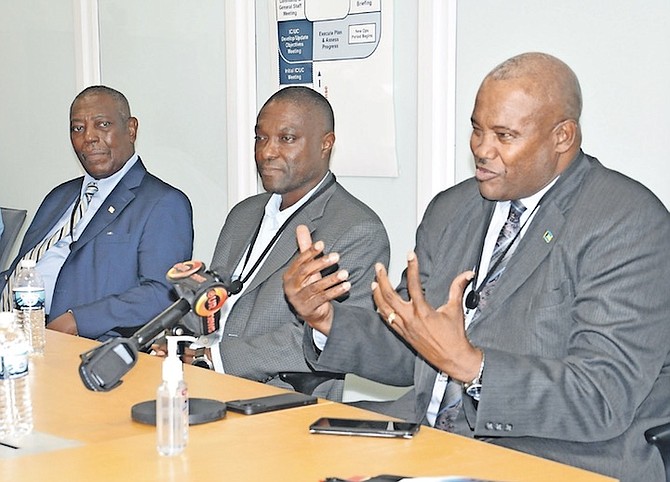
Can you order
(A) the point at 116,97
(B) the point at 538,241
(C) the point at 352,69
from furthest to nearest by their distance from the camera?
1. (A) the point at 116,97
2. (C) the point at 352,69
3. (B) the point at 538,241

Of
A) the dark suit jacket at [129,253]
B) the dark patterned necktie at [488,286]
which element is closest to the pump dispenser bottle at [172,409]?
the dark patterned necktie at [488,286]

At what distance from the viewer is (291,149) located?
386 cm

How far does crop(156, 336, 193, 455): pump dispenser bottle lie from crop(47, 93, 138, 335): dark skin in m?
2.66

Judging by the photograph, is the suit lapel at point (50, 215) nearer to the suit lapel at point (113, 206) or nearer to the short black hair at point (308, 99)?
the suit lapel at point (113, 206)

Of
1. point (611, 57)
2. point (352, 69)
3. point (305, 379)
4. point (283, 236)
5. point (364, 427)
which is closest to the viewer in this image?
point (364, 427)

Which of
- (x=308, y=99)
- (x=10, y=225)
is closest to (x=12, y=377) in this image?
(x=308, y=99)

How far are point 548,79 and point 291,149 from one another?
1.23m

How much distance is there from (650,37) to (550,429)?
144 centimetres

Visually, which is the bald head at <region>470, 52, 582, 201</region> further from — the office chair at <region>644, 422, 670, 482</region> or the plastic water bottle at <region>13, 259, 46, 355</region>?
the plastic water bottle at <region>13, 259, 46, 355</region>

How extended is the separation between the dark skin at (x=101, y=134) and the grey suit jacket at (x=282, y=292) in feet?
4.05

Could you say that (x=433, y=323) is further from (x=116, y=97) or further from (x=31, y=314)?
(x=116, y=97)

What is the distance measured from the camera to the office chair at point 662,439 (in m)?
2.52


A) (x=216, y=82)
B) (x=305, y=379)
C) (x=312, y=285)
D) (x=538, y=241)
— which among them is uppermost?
(x=216, y=82)

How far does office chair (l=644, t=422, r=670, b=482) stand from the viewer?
252 cm
